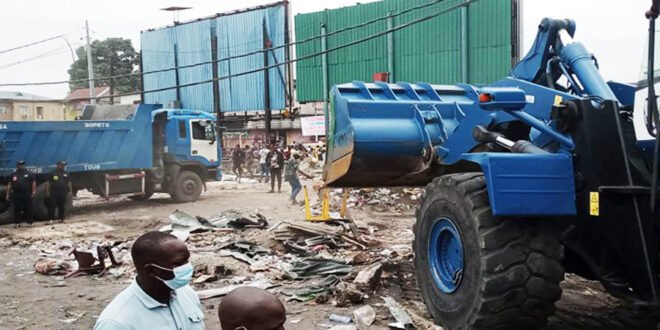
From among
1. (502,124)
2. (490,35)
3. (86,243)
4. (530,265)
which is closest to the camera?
(530,265)

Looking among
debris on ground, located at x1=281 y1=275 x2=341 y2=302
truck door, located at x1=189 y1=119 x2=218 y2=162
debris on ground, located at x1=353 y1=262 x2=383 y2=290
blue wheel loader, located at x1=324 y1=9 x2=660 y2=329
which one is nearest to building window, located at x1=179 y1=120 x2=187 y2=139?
truck door, located at x1=189 y1=119 x2=218 y2=162

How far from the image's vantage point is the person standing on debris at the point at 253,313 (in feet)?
6.33

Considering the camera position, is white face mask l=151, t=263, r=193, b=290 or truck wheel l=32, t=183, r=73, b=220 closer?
white face mask l=151, t=263, r=193, b=290

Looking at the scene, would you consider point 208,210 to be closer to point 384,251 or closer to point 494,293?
point 384,251

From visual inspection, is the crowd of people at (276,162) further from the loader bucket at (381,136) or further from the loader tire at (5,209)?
the loader bucket at (381,136)

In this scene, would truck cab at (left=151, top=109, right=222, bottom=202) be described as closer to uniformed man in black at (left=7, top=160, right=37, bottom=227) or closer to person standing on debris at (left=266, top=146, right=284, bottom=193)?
person standing on debris at (left=266, top=146, right=284, bottom=193)

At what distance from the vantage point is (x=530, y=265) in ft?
13.8

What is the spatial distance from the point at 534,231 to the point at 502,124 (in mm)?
1333

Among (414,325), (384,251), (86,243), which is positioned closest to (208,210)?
(86,243)

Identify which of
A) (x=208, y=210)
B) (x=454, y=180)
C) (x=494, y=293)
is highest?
(x=454, y=180)

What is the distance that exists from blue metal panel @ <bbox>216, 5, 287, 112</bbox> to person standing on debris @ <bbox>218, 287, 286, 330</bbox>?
95.3ft

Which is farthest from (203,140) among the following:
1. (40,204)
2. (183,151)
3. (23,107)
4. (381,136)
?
(23,107)

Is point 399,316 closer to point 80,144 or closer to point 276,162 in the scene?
point 80,144

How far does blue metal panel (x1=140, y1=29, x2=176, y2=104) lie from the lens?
3556 centimetres
